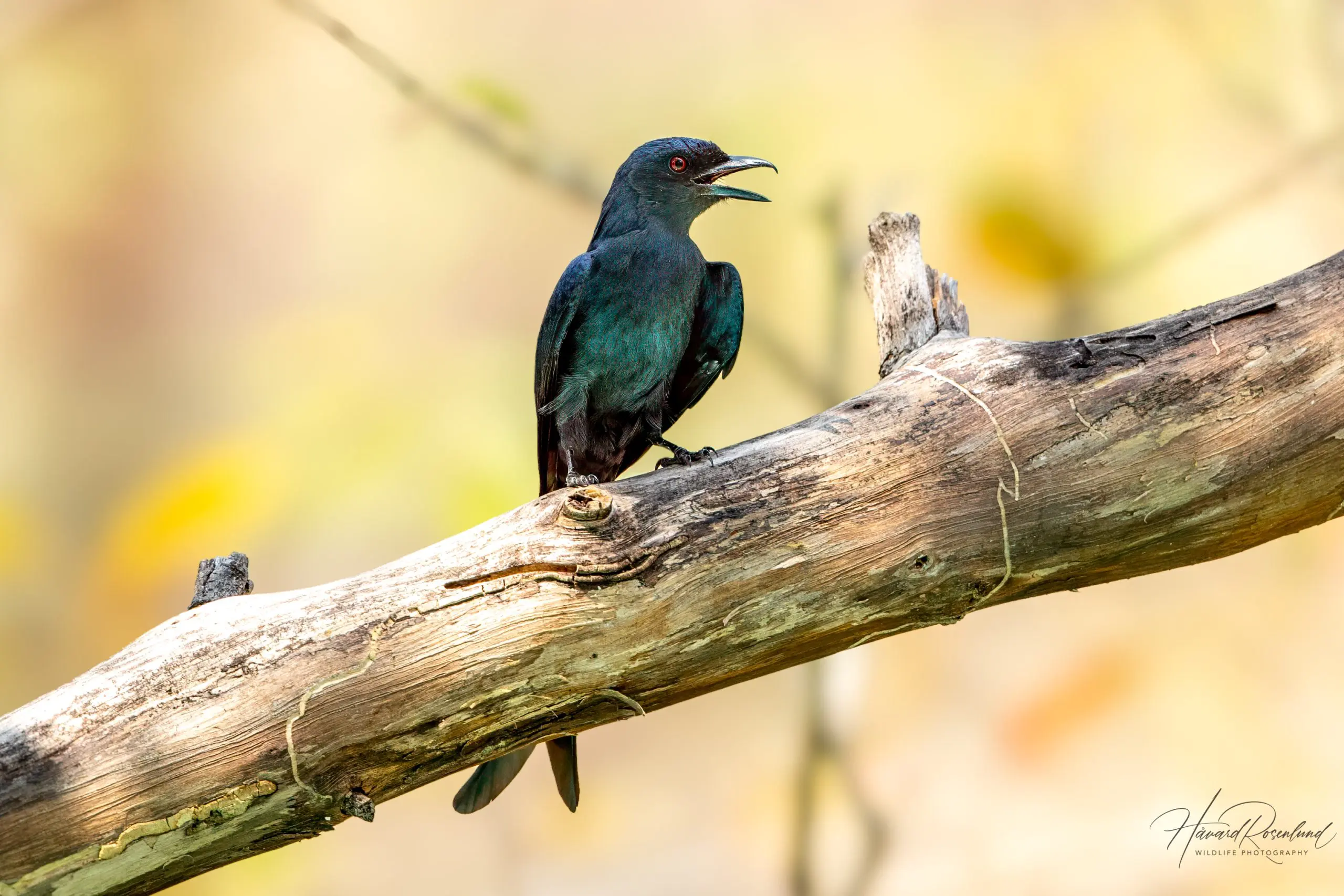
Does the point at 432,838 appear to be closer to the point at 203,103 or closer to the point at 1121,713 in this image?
the point at 1121,713

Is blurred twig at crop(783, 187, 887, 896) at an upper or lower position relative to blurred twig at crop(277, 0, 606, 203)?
lower

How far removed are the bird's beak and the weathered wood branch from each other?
43.6 inches

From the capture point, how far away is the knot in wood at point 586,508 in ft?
7.34

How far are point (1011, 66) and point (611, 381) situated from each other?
2.76m

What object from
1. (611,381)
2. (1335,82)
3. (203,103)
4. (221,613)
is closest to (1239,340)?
(611,381)

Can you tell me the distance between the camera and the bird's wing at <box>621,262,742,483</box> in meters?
3.32

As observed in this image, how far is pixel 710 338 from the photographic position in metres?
3.33

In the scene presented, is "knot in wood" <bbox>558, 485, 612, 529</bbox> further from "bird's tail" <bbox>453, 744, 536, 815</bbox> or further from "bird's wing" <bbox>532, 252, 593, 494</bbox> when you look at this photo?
"bird's wing" <bbox>532, 252, 593, 494</bbox>

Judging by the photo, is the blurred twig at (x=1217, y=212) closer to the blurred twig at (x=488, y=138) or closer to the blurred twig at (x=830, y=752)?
the blurred twig at (x=830, y=752)

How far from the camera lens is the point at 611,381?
3113 mm

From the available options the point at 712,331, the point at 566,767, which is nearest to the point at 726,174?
the point at 712,331

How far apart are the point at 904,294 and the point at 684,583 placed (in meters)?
1.23

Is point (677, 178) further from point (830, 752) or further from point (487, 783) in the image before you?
point (830, 752)

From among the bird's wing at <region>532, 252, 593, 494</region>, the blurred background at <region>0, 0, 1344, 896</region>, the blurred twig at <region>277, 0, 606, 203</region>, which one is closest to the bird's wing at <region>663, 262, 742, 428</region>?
the bird's wing at <region>532, 252, 593, 494</region>
